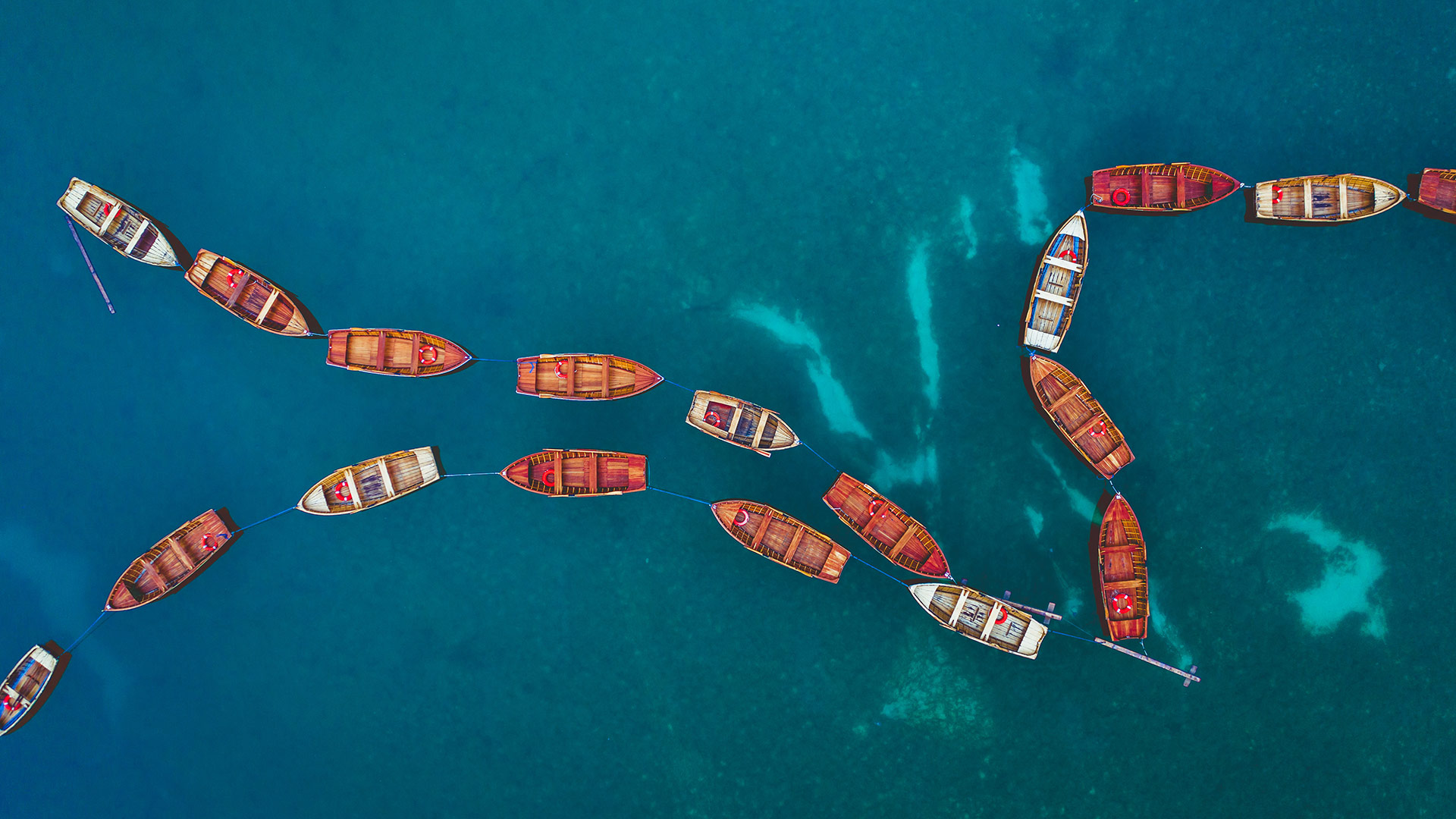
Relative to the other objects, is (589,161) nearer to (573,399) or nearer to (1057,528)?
(573,399)

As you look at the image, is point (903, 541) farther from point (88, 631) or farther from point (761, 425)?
point (88, 631)

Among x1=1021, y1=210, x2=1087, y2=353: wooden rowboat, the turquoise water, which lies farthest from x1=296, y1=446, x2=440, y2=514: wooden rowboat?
x1=1021, y1=210, x2=1087, y2=353: wooden rowboat

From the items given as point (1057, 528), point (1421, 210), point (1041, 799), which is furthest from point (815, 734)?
point (1421, 210)

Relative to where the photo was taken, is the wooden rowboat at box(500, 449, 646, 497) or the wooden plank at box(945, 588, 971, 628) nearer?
the wooden plank at box(945, 588, 971, 628)

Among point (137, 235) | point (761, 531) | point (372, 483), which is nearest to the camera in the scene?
point (761, 531)

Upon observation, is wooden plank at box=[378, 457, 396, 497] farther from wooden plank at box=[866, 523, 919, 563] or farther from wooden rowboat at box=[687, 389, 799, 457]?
wooden plank at box=[866, 523, 919, 563]

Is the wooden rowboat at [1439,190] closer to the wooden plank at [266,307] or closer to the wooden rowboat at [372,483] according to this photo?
the wooden rowboat at [372,483]

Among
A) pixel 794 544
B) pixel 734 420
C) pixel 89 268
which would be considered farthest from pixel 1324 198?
pixel 89 268
